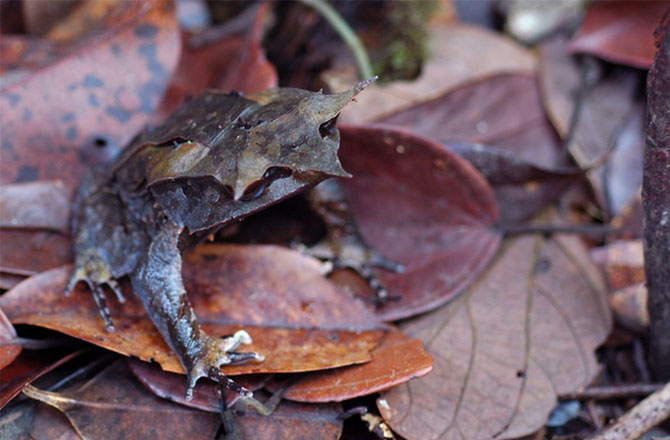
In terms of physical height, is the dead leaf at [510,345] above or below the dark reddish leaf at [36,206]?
below

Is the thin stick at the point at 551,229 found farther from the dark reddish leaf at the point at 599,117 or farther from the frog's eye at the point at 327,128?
the frog's eye at the point at 327,128

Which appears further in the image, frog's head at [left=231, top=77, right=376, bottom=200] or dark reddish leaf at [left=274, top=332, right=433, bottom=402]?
dark reddish leaf at [left=274, top=332, right=433, bottom=402]

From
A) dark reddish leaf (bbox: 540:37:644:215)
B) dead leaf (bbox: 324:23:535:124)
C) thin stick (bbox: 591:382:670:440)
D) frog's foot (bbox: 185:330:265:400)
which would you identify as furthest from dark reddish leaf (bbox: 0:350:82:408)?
dark reddish leaf (bbox: 540:37:644:215)

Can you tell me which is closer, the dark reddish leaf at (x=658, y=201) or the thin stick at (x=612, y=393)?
the dark reddish leaf at (x=658, y=201)

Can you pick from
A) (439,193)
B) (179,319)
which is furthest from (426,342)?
(179,319)

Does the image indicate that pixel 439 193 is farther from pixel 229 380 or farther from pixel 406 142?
pixel 229 380

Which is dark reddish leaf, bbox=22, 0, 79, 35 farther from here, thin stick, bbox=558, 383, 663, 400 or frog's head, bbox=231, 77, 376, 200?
thin stick, bbox=558, 383, 663, 400

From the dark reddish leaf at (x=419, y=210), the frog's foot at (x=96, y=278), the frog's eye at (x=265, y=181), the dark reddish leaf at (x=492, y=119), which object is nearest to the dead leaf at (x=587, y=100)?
the dark reddish leaf at (x=492, y=119)
